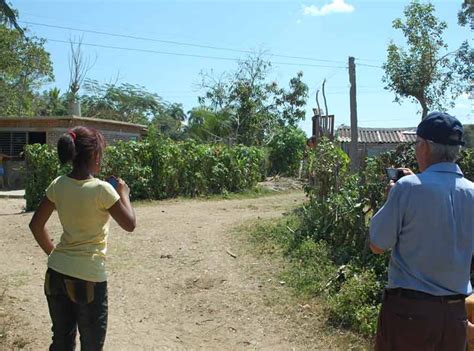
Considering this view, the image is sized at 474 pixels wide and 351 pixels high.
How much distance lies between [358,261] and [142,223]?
5.46 metres

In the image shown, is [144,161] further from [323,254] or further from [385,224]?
[385,224]

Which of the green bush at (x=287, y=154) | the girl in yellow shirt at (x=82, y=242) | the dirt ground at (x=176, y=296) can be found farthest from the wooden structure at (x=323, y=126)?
the green bush at (x=287, y=154)

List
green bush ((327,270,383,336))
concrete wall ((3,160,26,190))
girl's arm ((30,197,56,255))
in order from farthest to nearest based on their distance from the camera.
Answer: concrete wall ((3,160,26,190)), green bush ((327,270,383,336)), girl's arm ((30,197,56,255))

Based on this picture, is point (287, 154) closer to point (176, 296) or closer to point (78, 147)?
point (176, 296)

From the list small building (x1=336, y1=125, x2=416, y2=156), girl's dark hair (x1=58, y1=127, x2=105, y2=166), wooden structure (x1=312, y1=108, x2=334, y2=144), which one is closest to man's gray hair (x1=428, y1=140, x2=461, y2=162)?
girl's dark hair (x1=58, y1=127, x2=105, y2=166)

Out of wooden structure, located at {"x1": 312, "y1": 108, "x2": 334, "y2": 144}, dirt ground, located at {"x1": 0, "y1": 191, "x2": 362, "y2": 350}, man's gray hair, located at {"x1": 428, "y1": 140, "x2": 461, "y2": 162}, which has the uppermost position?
wooden structure, located at {"x1": 312, "y1": 108, "x2": 334, "y2": 144}

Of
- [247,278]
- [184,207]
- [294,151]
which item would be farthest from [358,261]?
[294,151]

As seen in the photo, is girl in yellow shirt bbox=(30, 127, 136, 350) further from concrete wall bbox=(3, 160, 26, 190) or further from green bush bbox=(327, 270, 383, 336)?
concrete wall bbox=(3, 160, 26, 190)

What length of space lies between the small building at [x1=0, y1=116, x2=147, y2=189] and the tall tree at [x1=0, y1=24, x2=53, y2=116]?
3.96m

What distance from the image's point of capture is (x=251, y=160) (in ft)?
59.1

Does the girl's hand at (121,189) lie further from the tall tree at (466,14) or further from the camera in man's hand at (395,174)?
the tall tree at (466,14)

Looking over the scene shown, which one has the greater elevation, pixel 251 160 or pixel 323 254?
pixel 251 160

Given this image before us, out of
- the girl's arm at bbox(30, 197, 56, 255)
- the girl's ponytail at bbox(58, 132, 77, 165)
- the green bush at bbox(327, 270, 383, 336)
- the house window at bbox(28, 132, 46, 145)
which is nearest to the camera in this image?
the girl's ponytail at bbox(58, 132, 77, 165)

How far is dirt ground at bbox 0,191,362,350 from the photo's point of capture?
15.5 feet
